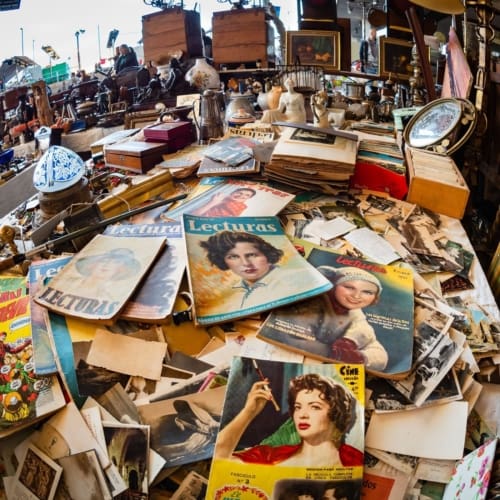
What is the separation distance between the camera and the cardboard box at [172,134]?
197cm

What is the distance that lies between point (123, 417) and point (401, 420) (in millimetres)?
450

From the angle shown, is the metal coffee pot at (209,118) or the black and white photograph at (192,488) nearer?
the black and white photograph at (192,488)

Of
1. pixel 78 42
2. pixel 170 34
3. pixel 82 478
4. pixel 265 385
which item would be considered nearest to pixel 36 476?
pixel 82 478

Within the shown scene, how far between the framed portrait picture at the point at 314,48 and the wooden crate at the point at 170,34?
3.80 ft

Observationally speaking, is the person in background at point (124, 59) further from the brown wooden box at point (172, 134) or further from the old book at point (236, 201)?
the old book at point (236, 201)

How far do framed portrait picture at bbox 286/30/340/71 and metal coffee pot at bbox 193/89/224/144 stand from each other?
1270 mm

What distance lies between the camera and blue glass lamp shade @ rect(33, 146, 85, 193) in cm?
138

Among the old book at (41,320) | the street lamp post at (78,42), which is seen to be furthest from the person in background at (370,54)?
the old book at (41,320)

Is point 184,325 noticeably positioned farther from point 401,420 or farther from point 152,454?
point 401,420

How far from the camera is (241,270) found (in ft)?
3.31

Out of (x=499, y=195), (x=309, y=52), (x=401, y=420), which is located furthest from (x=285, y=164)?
(x=309, y=52)

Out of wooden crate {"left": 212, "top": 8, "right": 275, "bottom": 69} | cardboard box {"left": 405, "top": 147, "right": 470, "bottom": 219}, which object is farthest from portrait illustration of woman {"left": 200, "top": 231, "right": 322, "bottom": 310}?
wooden crate {"left": 212, "top": 8, "right": 275, "bottom": 69}

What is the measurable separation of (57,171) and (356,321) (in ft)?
3.32

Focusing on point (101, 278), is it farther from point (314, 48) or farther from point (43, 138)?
point (314, 48)
